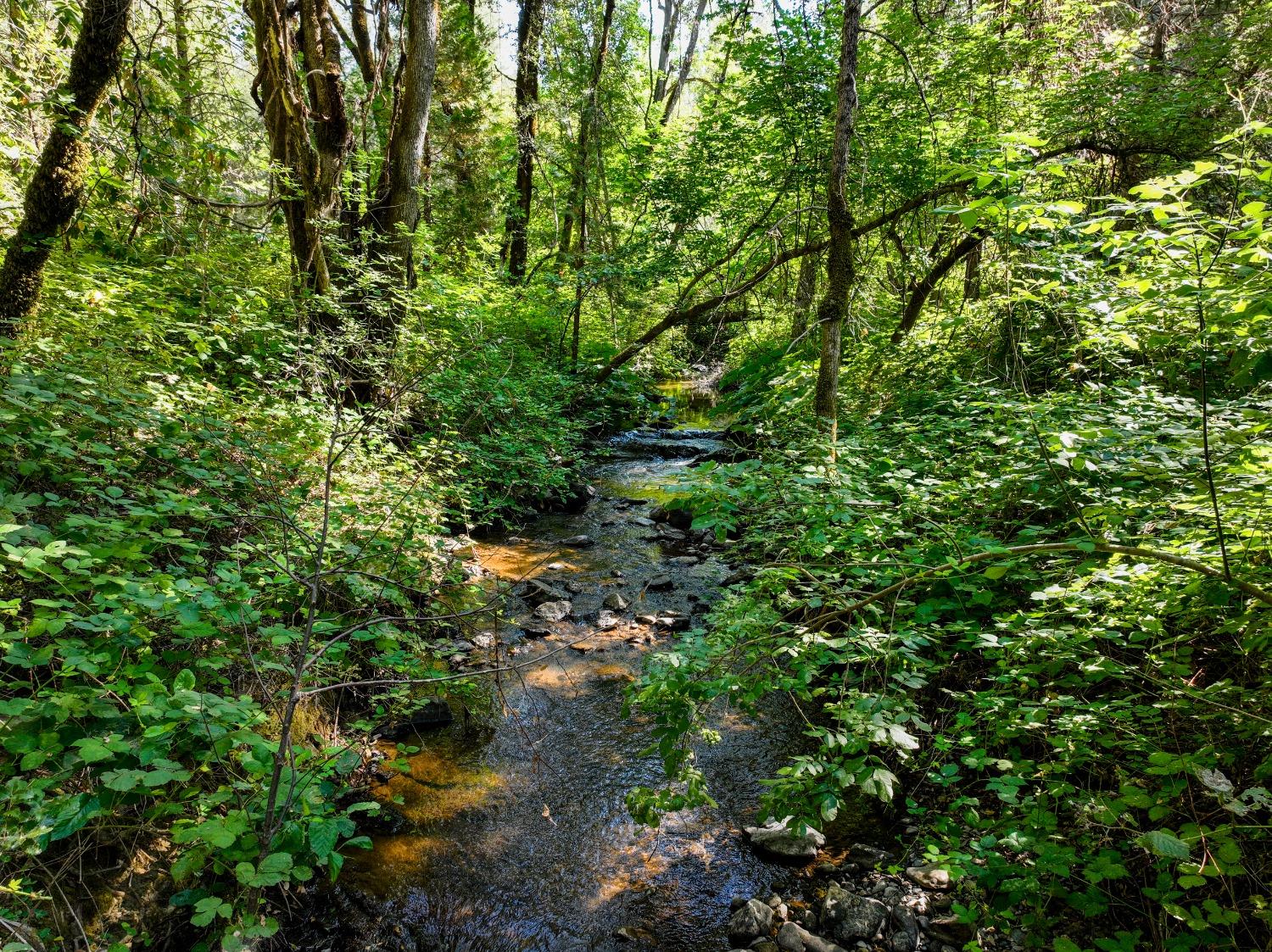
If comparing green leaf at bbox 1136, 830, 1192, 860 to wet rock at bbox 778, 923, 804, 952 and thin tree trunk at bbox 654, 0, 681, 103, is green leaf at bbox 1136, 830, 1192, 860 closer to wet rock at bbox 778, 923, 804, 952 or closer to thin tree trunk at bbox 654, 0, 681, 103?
wet rock at bbox 778, 923, 804, 952

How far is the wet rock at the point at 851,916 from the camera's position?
9.59ft

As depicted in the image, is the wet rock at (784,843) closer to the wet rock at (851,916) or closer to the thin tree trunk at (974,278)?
the wet rock at (851,916)

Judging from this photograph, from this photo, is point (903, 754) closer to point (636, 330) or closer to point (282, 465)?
point (282, 465)

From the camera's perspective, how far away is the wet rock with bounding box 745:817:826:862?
353 cm

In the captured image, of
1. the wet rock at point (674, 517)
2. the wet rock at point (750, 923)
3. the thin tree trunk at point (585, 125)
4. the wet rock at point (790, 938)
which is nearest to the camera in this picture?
the wet rock at point (790, 938)

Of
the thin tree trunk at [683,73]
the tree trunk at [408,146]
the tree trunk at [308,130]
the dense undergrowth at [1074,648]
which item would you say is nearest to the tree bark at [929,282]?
the dense undergrowth at [1074,648]

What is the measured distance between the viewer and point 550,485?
9109mm

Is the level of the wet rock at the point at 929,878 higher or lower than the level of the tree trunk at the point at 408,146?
lower

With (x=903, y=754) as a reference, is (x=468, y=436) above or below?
above

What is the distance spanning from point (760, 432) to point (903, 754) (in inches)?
130

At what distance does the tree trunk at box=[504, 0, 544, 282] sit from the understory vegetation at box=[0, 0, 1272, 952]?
218 inches

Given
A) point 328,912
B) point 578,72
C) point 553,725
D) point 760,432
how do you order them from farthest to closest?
point 578,72
point 760,432
point 553,725
point 328,912

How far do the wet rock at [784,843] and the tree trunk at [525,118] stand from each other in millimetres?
13172

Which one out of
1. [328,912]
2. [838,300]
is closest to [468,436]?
[838,300]
